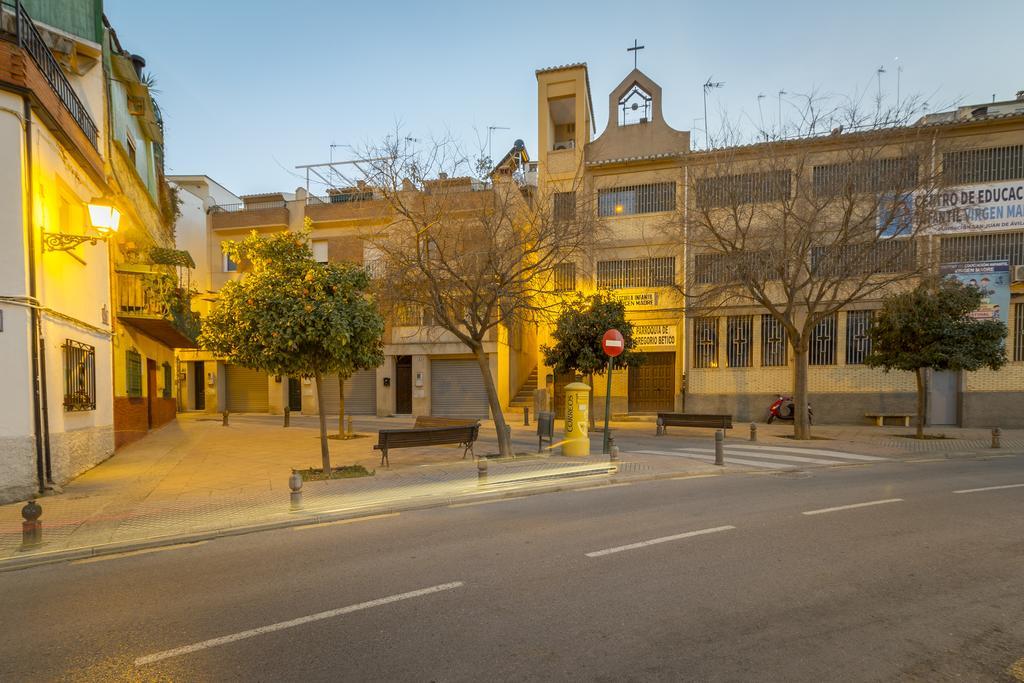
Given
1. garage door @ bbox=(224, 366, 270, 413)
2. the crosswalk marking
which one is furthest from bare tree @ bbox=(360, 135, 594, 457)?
garage door @ bbox=(224, 366, 270, 413)

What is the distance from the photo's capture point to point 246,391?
2975 centimetres

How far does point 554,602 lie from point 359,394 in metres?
24.6

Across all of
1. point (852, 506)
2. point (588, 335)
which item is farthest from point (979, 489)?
point (588, 335)

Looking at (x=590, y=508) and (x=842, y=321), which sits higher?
(x=842, y=321)

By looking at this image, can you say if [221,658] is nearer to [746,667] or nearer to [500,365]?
[746,667]

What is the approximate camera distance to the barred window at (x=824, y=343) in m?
22.2

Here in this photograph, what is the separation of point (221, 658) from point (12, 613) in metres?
2.43

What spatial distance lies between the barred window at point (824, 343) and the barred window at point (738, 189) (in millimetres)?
7334

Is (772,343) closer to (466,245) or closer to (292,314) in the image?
(466,245)

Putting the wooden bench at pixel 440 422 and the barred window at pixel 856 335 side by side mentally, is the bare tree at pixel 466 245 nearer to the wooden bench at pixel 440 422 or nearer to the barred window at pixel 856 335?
the wooden bench at pixel 440 422

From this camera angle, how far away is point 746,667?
3520 millimetres

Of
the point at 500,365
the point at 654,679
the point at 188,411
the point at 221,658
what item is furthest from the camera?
the point at 188,411

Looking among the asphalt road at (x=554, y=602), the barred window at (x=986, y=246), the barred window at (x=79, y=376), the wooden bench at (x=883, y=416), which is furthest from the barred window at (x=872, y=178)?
the barred window at (x=79, y=376)

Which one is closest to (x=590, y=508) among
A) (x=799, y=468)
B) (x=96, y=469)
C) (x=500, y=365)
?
(x=799, y=468)
